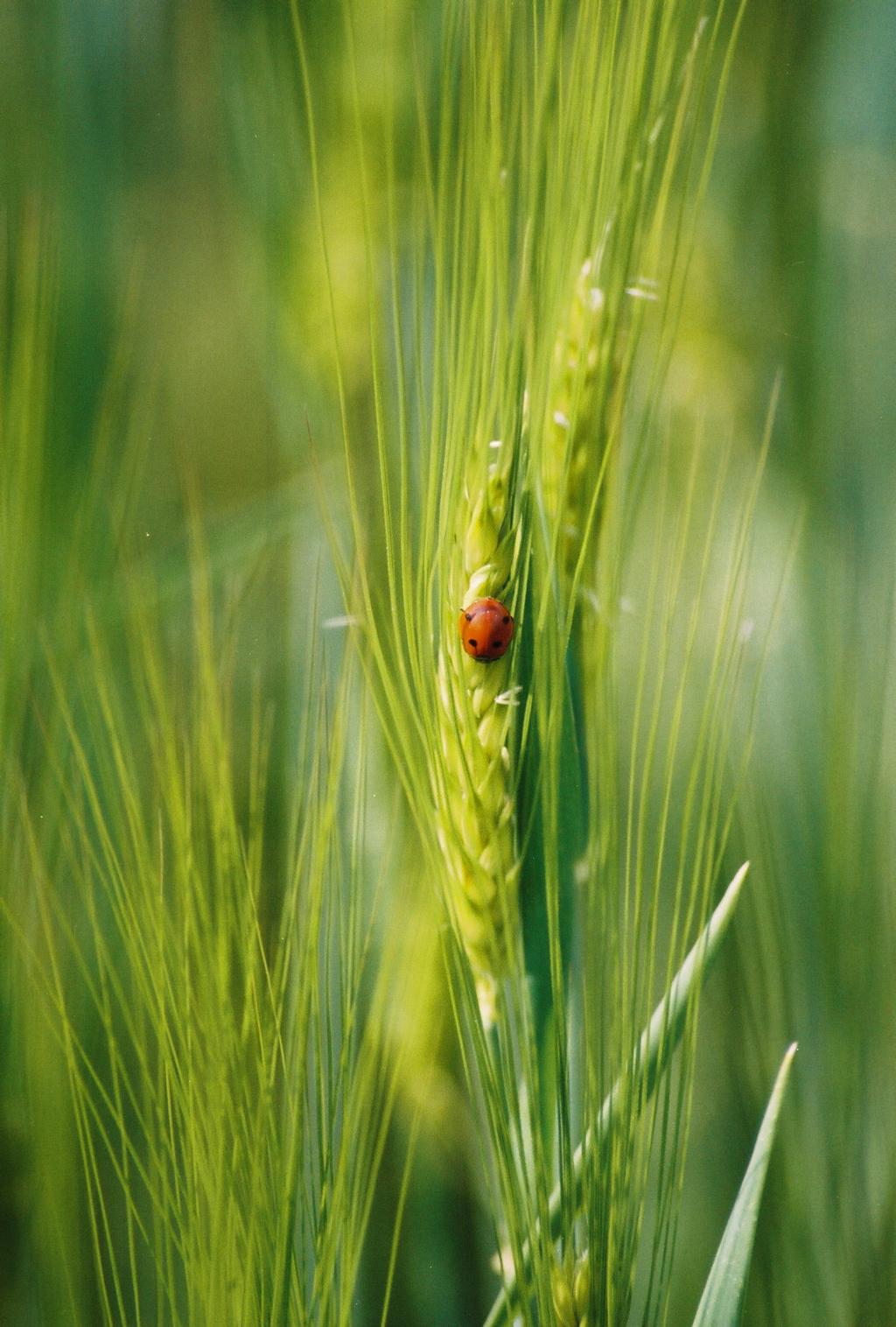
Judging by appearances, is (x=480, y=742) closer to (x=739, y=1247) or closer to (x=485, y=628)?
(x=485, y=628)

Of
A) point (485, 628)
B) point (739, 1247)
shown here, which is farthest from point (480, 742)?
point (739, 1247)

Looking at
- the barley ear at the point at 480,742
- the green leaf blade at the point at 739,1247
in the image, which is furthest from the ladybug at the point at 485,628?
the green leaf blade at the point at 739,1247

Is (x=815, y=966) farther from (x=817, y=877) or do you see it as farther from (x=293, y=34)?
(x=293, y=34)

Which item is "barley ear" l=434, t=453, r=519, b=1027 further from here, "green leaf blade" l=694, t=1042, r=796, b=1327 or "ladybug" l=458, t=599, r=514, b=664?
"green leaf blade" l=694, t=1042, r=796, b=1327

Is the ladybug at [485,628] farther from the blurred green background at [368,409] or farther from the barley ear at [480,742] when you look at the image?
the blurred green background at [368,409]

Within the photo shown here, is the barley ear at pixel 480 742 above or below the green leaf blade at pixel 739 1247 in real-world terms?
above

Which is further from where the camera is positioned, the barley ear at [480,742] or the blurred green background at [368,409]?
the blurred green background at [368,409]

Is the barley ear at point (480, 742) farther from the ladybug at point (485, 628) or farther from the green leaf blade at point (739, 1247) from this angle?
the green leaf blade at point (739, 1247)

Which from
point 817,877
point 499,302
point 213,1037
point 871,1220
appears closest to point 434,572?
point 499,302
